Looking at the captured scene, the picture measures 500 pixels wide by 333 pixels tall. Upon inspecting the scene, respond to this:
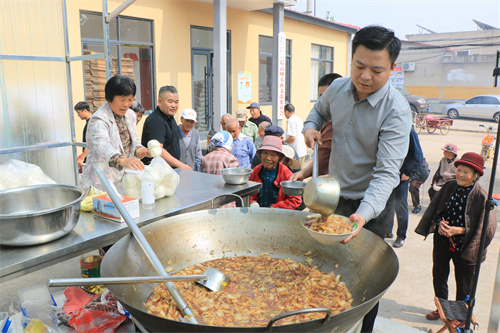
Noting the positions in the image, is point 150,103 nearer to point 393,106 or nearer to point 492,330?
point 393,106

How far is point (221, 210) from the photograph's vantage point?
7.39ft

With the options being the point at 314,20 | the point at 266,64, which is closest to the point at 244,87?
the point at 266,64

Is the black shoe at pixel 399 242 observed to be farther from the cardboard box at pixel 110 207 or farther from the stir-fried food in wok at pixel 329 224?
the cardboard box at pixel 110 207

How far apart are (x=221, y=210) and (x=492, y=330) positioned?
157 cm

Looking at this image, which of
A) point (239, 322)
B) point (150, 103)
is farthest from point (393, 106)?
point (150, 103)

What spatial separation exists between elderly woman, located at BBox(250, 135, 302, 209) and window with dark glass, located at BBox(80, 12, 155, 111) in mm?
4098

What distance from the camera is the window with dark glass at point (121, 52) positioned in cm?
664

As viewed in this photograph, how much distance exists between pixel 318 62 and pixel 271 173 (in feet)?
37.9

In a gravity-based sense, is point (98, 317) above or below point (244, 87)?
below

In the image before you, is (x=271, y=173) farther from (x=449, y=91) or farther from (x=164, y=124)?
(x=449, y=91)

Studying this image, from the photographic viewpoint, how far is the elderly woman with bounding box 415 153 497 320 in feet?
10.2

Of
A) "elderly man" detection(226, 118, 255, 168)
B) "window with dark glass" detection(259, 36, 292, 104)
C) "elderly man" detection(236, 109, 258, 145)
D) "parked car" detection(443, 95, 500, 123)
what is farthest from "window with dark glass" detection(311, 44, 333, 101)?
"parked car" detection(443, 95, 500, 123)

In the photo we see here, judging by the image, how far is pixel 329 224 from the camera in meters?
1.83

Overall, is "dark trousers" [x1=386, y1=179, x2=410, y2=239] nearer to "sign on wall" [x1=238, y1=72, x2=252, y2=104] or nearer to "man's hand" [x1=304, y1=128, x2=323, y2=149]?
"man's hand" [x1=304, y1=128, x2=323, y2=149]
